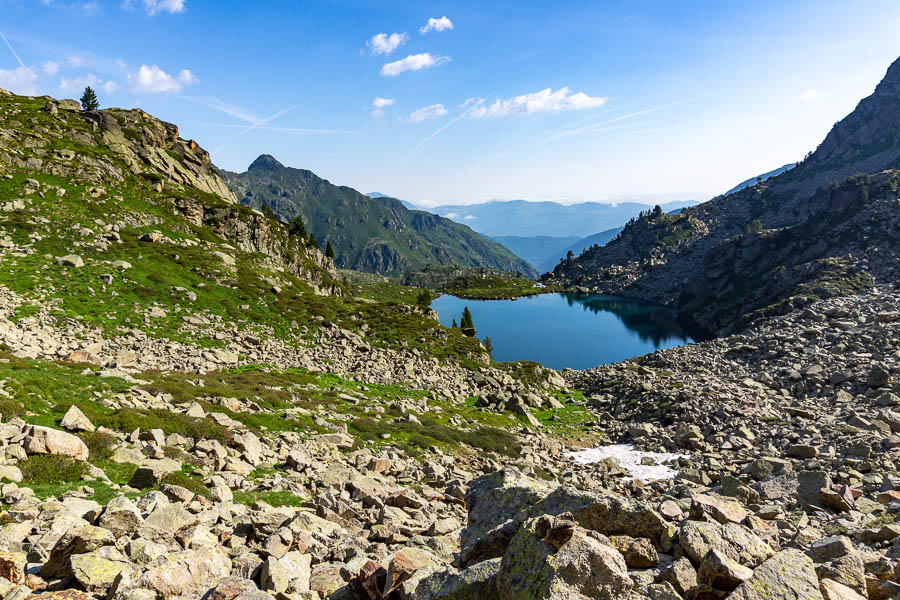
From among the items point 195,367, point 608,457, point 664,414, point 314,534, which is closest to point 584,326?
point 664,414

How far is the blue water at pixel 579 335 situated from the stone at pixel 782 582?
353 feet

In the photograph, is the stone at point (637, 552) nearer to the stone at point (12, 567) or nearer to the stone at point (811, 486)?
the stone at point (12, 567)

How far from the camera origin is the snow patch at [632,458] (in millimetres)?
28734

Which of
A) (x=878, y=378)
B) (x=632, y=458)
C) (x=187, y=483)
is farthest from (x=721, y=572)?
(x=878, y=378)

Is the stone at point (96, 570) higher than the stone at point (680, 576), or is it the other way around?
the stone at point (96, 570)

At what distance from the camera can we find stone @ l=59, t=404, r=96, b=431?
15.2 metres

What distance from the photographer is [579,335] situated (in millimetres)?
150375

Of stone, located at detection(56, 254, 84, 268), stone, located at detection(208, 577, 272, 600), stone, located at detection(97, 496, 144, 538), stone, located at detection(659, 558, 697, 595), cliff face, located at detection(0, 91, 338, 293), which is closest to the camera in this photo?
stone, located at detection(659, 558, 697, 595)

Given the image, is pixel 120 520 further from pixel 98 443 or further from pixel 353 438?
pixel 353 438

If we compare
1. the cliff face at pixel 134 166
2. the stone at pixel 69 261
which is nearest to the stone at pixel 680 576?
the stone at pixel 69 261

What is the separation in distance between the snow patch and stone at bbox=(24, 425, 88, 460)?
27.8 meters

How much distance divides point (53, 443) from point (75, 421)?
7.59 feet

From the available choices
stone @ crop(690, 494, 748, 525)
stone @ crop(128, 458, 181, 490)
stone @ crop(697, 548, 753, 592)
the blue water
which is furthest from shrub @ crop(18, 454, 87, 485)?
the blue water

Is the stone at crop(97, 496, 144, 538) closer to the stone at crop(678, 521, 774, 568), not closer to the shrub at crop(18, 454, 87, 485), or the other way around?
the shrub at crop(18, 454, 87, 485)
